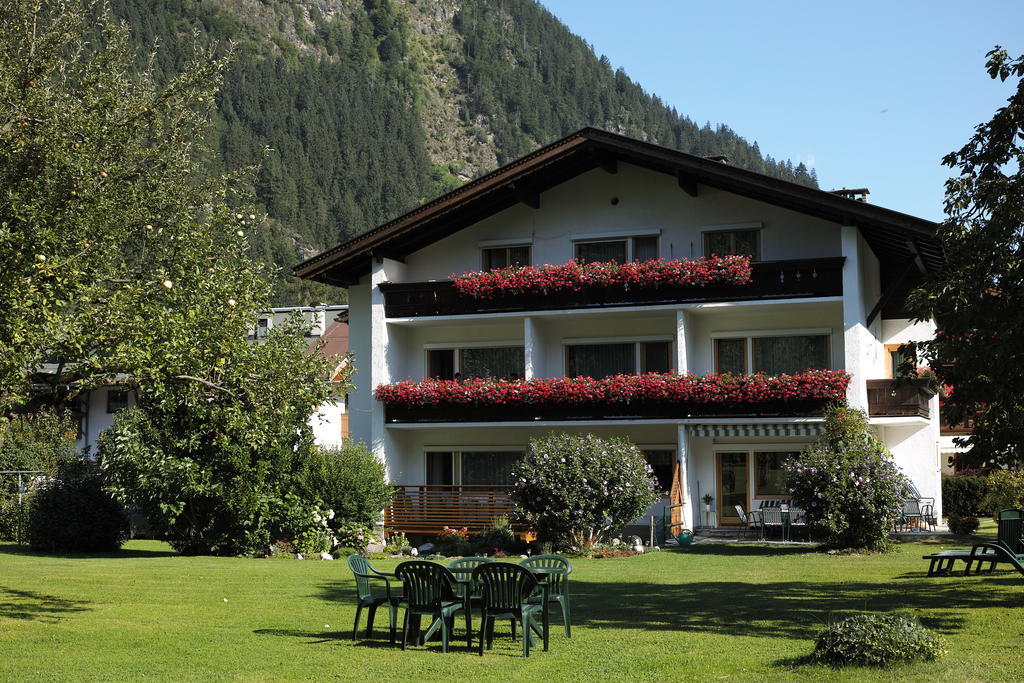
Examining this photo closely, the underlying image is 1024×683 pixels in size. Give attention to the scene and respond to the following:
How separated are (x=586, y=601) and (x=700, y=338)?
53.8 feet

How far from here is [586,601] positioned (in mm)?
16109

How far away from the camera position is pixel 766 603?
15.3m

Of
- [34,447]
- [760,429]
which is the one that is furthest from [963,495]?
[34,447]

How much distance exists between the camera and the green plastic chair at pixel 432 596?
11898 millimetres

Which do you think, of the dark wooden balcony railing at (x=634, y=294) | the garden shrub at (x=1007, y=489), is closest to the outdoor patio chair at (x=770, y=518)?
the garden shrub at (x=1007, y=489)

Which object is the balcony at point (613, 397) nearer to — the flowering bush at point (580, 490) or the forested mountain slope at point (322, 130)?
the flowering bush at point (580, 490)

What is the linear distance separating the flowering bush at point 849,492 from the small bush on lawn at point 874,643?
1322cm

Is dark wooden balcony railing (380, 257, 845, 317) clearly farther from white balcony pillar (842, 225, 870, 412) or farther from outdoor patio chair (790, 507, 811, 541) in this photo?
outdoor patio chair (790, 507, 811, 541)

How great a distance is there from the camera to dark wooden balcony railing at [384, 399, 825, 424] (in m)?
28.7

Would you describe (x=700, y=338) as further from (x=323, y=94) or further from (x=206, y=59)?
(x=323, y=94)

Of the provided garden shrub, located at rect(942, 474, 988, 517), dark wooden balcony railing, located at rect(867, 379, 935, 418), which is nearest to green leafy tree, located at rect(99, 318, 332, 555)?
dark wooden balcony railing, located at rect(867, 379, 935, 418)

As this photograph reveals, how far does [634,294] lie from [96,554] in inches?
586

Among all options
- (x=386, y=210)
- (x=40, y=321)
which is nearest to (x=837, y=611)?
(x=40, y=321)

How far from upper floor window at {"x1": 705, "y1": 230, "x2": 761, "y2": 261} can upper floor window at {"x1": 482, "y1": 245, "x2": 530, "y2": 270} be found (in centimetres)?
544
